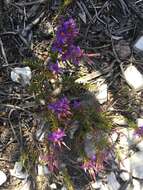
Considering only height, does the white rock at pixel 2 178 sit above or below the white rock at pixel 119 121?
below

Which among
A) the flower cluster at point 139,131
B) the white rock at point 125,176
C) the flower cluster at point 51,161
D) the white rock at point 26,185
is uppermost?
the flower cluster at point 139,131

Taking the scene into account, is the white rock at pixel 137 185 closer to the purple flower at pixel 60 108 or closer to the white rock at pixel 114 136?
the white rock at pixel 114 136

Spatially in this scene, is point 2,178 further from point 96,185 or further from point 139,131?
point 139,131

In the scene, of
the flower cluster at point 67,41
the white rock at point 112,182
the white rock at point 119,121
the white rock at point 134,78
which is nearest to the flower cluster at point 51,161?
the white rock at point 112,182

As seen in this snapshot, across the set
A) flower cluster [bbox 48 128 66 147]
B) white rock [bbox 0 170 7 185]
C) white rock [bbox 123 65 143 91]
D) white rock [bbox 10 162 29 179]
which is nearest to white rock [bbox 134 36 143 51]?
white rock [bbox 123 65 143 91]

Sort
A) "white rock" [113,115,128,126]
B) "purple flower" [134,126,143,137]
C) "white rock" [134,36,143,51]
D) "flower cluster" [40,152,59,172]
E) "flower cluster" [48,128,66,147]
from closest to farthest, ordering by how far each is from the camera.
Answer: "flower cluster" [48,128,66,147], "flower cluster" [40,152,59,172], "purple flower" [134,126,143,137], "white rock" [113,115,128,126], "white rock" [134,36,143,51]

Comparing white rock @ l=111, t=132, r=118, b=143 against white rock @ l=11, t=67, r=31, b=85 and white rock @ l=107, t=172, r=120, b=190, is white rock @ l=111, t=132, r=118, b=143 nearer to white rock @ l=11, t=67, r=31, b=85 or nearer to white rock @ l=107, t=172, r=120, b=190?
white rock @ l=107, t=172, r=120, b=190

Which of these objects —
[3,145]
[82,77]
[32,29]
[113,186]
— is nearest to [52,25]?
[32,29]

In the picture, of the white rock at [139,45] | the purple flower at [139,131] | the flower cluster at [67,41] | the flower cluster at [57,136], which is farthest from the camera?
the white rock at [139,45]
